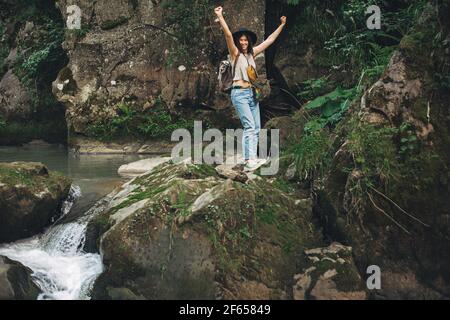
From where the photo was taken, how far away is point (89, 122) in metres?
13.4

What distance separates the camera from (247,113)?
7.58m

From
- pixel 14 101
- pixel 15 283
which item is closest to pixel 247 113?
pixel 15 283

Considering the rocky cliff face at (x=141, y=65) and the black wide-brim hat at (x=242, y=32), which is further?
the rocky cliff face at (x=141, y=65)

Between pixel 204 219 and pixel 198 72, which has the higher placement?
pixel 198 72

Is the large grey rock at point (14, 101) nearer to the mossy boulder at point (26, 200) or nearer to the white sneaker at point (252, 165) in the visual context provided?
the mossy boulder at point (26, 200)

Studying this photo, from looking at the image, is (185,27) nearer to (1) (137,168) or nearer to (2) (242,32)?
(1) (137,168)

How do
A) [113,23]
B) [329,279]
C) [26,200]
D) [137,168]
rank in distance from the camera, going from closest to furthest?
[329,279] → [26,200] → [137,168] → [113,23]

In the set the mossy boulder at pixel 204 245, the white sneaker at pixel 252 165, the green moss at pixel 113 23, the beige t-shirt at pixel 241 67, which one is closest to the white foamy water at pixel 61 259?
the mossy boulder at pixel 204 245

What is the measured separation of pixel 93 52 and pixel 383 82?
8.17 metres

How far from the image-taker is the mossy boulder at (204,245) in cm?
631

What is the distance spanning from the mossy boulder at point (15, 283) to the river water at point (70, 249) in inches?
5.0

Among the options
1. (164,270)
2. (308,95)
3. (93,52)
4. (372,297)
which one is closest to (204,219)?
(164,270)

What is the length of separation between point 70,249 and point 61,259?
8.9 inches

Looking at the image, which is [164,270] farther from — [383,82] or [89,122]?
[89,122]
